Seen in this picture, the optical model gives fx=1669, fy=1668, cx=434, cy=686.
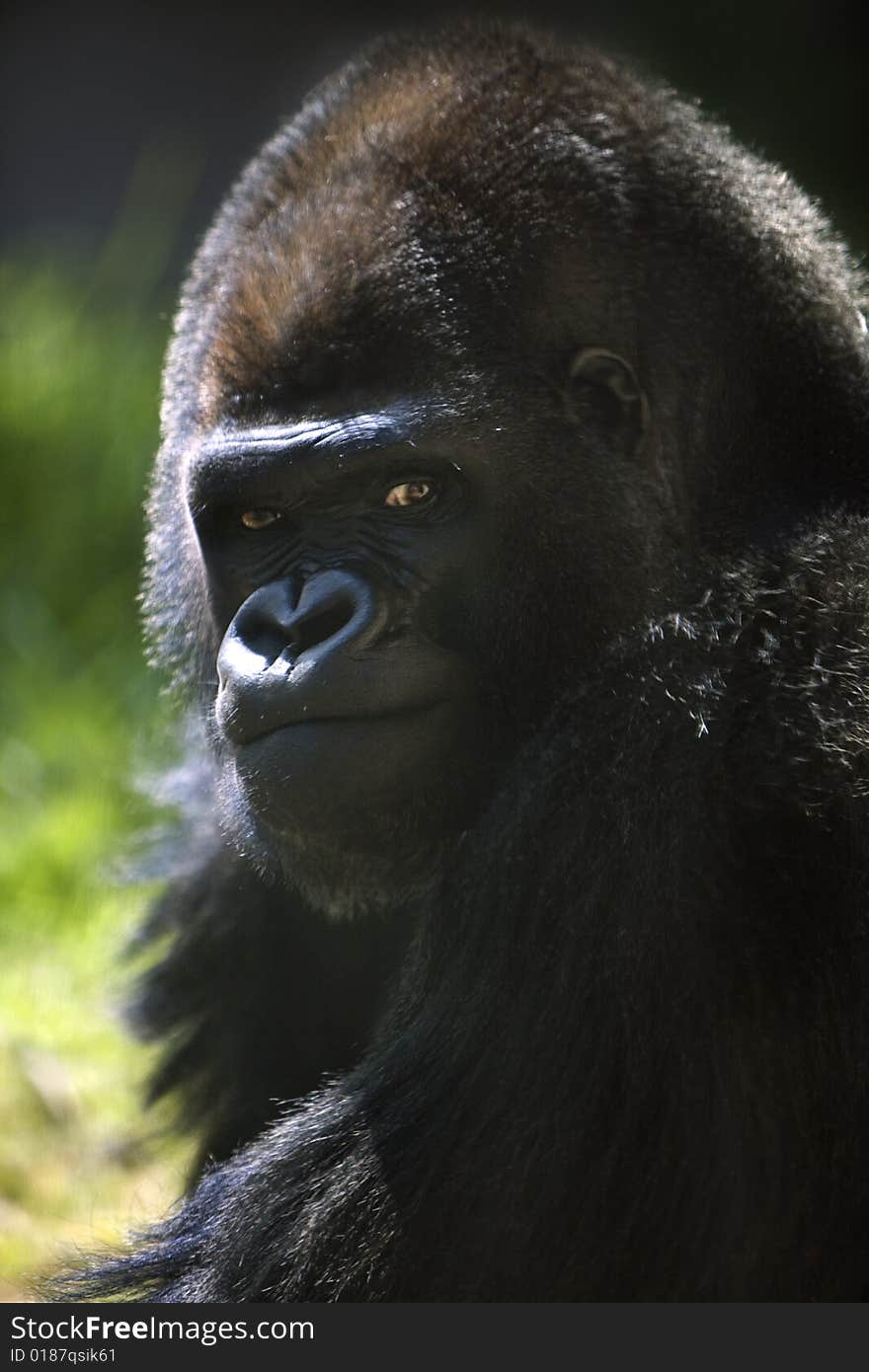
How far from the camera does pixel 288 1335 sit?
279 cm

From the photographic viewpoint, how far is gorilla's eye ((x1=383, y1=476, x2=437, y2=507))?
3.19 metres

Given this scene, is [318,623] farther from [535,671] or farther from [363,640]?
[535,671]

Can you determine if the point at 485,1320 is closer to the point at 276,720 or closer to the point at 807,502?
the point at 276,720

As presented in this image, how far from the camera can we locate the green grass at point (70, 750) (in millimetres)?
4336

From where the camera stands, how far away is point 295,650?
121 inches

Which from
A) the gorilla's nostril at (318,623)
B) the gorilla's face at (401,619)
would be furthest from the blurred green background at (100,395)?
the gorilla's nostril at (318,623)

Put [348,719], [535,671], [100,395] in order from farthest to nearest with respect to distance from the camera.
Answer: [100,395] → [535,671] → [348,719]

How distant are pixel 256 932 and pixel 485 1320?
59.1 inches

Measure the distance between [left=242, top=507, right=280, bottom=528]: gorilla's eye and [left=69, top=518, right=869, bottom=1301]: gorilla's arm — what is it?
81 cm

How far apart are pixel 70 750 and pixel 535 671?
3358 mm

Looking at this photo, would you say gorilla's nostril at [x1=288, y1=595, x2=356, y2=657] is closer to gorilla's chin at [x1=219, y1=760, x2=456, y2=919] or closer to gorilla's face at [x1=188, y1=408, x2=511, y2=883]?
gorilla's face at [x1=188, y1=408, x2=511, y2=883]

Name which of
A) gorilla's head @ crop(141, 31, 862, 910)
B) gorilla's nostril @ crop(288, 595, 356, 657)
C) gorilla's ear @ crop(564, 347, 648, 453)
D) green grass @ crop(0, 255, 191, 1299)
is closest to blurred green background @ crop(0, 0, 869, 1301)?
green grass @ crop(0, 255, 191, 1299)

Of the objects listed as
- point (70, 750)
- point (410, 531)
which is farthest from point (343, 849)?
point (70, 750)

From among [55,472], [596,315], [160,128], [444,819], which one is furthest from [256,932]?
[160,128]
